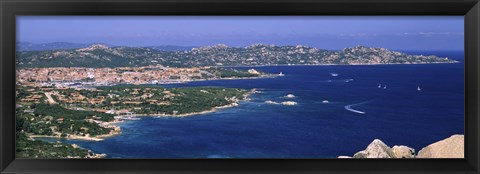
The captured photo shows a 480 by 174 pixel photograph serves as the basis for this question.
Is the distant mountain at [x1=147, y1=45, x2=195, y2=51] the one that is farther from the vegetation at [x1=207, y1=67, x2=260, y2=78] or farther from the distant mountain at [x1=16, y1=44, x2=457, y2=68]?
the vegetation at [x1=207, y1=67, x2=260, y2=78]

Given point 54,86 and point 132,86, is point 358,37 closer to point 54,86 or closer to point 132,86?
point 132,86

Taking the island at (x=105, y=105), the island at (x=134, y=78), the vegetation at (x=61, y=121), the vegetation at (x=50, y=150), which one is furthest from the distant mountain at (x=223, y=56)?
the vegetation at (x=50, y=150)

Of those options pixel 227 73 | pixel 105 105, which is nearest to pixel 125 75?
pixel 105 105

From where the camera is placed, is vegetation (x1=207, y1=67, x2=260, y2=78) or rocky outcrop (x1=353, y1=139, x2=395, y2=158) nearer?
rocky outcrop (x1=353, y1=139, x2=395, y2=158)

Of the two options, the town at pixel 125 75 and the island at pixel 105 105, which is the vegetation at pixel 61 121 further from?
the town at pixel 125 75

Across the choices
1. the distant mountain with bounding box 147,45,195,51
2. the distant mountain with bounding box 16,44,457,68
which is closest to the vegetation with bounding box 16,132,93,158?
the distant mountain with bounding box 16,44,457,68

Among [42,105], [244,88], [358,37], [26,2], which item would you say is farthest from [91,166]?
[358,37]
